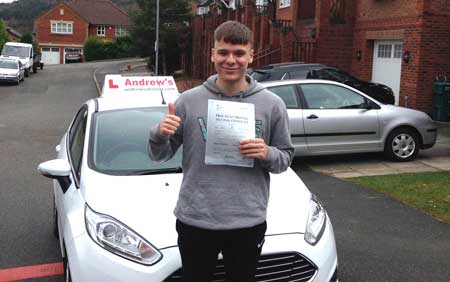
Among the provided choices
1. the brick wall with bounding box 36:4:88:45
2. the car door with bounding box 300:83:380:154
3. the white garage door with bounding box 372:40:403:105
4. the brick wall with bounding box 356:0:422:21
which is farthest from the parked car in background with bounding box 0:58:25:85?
the brick wall with bounding box 36:4:88:45

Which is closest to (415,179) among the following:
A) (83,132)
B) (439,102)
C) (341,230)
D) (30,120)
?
(341,230)

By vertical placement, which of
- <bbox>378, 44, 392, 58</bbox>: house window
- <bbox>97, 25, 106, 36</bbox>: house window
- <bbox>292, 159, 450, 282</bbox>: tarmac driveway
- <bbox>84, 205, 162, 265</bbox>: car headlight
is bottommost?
<bbox>292, 159, 450, 282</bbox>: tarmac driveway

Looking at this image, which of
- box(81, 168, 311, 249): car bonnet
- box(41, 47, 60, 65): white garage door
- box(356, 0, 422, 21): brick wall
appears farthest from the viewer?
box(41, 47, 60, 65): white garage door

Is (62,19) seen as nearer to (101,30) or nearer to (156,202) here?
(101,30)

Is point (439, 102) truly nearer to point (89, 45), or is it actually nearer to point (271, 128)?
point (271, 128)

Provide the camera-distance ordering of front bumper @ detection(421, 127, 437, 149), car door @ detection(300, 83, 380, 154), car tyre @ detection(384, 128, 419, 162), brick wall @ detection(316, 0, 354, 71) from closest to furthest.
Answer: car door @ detection(300, 83, 380, 154) < car tyre @ detection(384, 128, 419, 162) < front bumper @ detection(421, 127, 437, 149) < brick wall @ detection(316, 0, 354, 71)

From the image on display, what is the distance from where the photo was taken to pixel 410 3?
15.3 meters

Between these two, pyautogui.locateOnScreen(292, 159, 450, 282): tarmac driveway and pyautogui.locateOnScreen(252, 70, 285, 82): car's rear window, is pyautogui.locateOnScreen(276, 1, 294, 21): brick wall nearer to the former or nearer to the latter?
pyautogui.locateOnScreen(252, 70, 285, 82): car's rear window

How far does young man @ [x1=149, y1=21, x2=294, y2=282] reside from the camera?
258cm

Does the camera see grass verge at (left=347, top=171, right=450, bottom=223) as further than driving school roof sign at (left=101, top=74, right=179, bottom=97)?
Yes

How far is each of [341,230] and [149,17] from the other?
32.7 metres

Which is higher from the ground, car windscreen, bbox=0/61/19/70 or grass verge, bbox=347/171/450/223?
car windscreen, bbox=0/61/19/70

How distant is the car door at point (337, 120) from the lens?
914cm

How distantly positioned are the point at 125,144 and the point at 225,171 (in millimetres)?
2164
